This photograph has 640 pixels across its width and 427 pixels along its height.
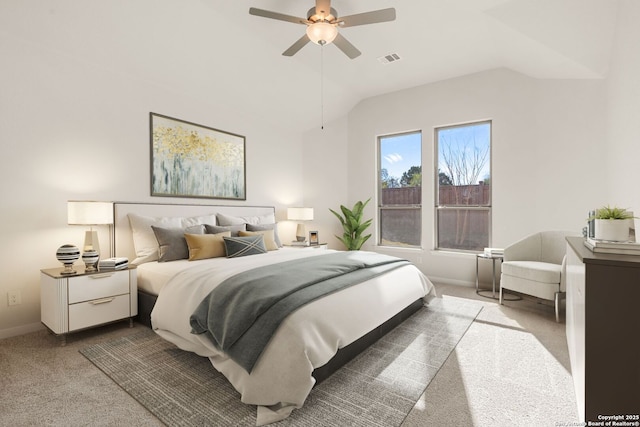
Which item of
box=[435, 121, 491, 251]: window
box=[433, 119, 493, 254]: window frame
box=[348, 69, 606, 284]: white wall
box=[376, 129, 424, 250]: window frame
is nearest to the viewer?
box=[348, 69, 606, 284]: white wall

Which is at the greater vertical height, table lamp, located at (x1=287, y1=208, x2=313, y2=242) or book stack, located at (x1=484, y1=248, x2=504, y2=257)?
table lamp, located at (x1=287, y1=208, x2=313, y2=242)

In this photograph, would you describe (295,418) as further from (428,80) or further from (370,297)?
(428,80)

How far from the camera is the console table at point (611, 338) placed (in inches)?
45.6

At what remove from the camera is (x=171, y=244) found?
10.4 feet

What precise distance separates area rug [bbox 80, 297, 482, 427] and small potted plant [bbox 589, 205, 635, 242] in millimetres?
1278

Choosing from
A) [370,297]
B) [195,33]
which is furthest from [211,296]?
[195,33]

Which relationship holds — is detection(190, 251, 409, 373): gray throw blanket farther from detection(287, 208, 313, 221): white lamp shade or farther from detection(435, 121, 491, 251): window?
detection(435, 121, 491, 251): window

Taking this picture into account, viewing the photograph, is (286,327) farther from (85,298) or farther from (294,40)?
(294,40)

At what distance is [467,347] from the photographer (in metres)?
2.46

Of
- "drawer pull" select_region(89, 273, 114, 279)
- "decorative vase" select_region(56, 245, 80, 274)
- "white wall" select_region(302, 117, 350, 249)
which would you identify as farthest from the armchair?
"decorative vase" select_region(56, 245, 80, 274)

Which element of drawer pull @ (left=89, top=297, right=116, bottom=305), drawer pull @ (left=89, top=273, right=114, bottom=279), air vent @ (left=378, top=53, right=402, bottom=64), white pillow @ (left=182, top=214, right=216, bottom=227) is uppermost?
air vent @ (left=378, top=53, right=402, bottom=64)

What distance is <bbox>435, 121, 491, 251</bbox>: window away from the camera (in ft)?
14.5

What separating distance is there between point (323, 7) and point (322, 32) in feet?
0.58

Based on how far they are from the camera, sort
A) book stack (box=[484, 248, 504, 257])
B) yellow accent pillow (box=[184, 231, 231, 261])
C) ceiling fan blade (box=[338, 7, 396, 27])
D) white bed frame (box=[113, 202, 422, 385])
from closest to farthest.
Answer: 1. white bed frame (box=[113, 202, 422, 385])
2. ceiling fan blade (box=[338, 7, 396, 27])
3. yellow accent pillow (box=[184, 231, 231, 261])
4. book stack (box=[484, 248, 504, 257])
